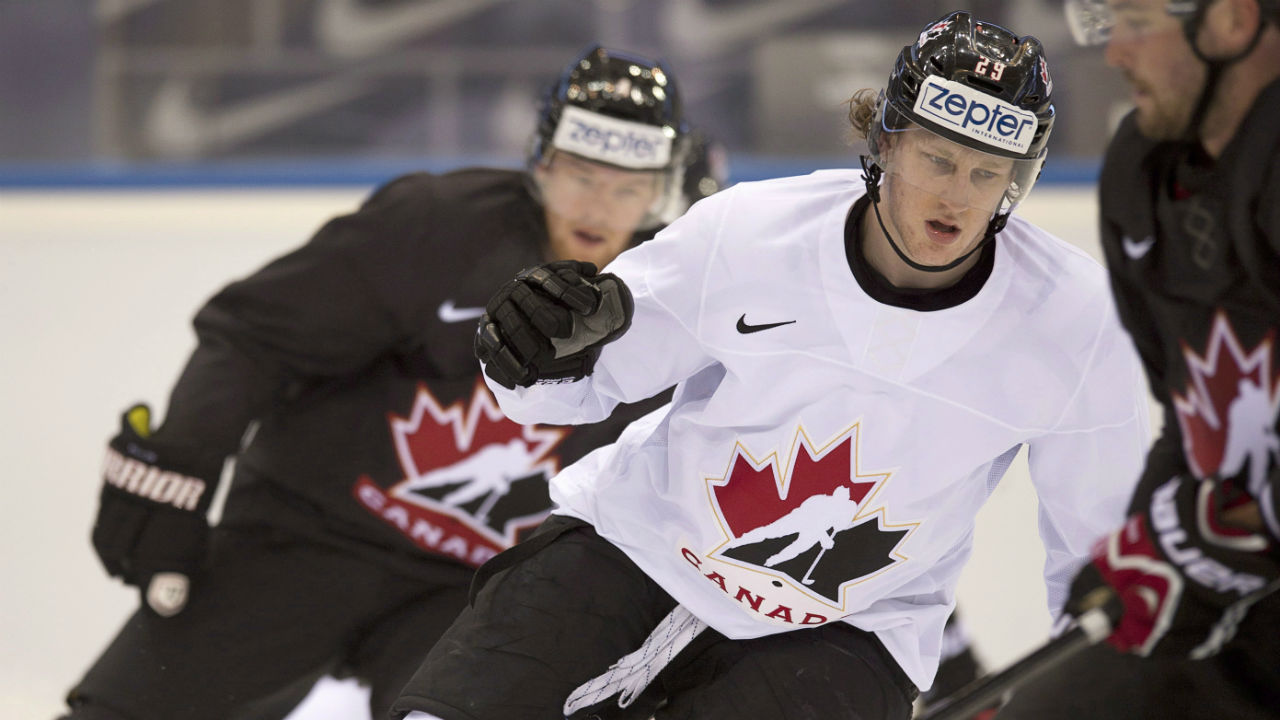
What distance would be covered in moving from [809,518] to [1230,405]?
48cm

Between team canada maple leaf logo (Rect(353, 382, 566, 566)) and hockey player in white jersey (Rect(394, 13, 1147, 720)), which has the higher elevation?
hockey player in white jersey (Rect(394, 13, 1147, 720))

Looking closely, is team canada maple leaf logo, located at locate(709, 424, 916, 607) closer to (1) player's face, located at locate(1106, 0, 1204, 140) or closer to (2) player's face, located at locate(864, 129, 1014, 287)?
(2) player's face, located at locate(864, 129, 1014, 287)

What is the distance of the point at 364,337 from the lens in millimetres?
2100

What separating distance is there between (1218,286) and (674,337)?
57 cm

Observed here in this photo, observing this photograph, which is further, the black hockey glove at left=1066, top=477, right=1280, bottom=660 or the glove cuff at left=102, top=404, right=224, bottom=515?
the glove cuff at left=102, top=404, right=224, bottom=515

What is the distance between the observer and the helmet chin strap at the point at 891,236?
1427 mm

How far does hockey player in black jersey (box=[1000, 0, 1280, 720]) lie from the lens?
112 centimetres

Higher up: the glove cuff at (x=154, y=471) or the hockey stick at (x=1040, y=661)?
the hockey stick at (x=1040, y=661)

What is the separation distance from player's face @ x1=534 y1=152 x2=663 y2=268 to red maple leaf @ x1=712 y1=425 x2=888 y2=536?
0.60 m

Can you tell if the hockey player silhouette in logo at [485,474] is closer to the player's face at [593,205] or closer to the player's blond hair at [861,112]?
the player's face at [593,205]

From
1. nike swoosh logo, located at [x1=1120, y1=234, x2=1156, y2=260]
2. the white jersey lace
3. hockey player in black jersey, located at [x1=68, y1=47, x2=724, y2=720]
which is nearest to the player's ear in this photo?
nike swoosh logo, located at [x1=1120, y1=234, x2=1156, y2=260]

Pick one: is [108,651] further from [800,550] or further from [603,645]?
[800,550]

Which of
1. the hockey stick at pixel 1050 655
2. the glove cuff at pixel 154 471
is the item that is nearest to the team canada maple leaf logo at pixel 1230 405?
the hockey stick at pixel 1050 655

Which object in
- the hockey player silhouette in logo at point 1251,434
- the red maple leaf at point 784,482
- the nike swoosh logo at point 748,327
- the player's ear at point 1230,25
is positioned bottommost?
the red maple leaf at point 784,482
